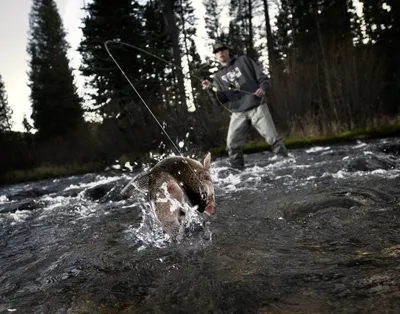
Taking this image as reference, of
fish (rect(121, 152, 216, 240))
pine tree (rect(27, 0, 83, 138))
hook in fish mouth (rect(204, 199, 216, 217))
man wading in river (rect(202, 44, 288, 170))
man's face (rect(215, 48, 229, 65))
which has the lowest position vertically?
hook in fish mouth (rect(204, 199, 216, 217))

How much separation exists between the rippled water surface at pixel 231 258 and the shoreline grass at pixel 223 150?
5.34 metres

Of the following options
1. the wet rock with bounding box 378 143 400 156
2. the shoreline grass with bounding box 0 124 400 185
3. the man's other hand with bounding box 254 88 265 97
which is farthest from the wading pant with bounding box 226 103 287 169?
the shoreline grass with bounding box 0 124 400 185

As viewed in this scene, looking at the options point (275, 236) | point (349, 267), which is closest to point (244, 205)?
point (275, 236)

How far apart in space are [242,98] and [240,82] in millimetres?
295

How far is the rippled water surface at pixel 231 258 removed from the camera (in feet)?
4.78

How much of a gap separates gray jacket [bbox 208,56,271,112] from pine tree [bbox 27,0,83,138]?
53.0 ft

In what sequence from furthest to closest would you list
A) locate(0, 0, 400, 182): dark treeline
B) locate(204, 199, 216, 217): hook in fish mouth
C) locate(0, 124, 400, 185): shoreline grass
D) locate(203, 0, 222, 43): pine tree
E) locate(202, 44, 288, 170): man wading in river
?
locate(203, 0, 222, 43): pine tree → locate(0, 0, 400, 182): dark treeline → locate(0, 124, 400, 185): shoreline grass → locate(202, 44, 288, 170): man wading in river → locate(204, 199, 216, 217): hook in fish mouth

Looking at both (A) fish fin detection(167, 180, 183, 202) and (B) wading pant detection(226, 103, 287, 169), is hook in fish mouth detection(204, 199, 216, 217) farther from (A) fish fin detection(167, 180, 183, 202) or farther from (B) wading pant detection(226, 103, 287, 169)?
(B) wading pant detection(226, 103, 287, 169)

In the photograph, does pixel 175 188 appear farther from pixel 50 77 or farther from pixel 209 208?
pixel 50 77

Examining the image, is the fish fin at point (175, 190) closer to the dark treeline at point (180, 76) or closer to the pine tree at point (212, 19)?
the dark treeline at point (180, 76)

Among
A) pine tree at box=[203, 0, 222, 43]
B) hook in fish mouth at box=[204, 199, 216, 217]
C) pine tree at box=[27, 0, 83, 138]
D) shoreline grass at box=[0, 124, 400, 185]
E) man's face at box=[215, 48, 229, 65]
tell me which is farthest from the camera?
pine tree at box=[203, 0, 222, 43]

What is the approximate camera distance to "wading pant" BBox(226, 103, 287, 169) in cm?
645

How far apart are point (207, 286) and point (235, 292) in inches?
6.0

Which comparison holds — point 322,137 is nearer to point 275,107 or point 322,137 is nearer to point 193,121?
point 275,107
